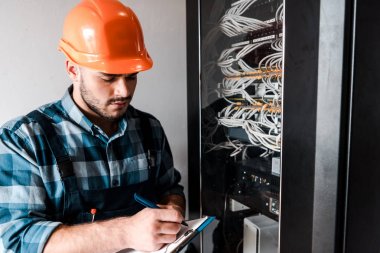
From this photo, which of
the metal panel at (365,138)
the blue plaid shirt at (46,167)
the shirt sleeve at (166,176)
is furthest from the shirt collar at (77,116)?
the metal panel at (365,138)

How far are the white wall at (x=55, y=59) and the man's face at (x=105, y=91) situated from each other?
15.3 inches

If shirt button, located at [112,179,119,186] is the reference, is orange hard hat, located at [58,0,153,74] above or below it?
above

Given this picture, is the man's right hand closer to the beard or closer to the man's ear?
the beard

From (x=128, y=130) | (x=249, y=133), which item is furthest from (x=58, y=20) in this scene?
(x=249, y=133)

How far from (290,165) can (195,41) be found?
0.71 metres

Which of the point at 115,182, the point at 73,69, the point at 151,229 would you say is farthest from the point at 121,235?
the point at 73,69

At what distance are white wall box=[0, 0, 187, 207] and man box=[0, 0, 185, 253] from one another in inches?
11.1

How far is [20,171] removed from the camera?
0.86 metres

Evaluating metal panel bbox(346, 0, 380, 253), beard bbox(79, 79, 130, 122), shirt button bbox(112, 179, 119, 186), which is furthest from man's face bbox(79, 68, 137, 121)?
metal panel bbox(346, 0, 380, 253)

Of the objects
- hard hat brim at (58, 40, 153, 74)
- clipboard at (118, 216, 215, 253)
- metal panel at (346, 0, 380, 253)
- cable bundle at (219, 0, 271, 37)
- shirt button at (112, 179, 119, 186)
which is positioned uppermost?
cable bundle at (219, 0, 271, 37)

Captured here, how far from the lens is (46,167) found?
0.89 m

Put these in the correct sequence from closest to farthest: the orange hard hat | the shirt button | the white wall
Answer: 1. the orange hard hat
2. the shirt button
3. the white wall

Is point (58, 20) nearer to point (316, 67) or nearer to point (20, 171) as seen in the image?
point (20, 171)

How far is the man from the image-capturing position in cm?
82
